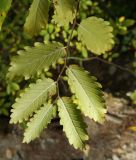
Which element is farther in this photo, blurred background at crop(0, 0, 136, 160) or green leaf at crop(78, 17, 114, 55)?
blurred background at crop(0, 0, 136, 160)

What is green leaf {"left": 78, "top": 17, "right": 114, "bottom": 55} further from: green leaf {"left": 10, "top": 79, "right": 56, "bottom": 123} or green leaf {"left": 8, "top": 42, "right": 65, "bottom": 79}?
green leaf {"left": 10, "top": 79, "right": 56, "bottom": 123}

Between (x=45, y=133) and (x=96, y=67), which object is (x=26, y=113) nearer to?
(x=45, y=133)

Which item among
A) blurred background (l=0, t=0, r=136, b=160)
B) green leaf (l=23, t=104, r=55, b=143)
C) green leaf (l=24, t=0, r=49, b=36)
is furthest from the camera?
blurred background (l=0, t=0, r=136, b=160)

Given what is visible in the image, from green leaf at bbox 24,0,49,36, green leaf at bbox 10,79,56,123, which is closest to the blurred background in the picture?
green leaf at bbox 10,79,56,123

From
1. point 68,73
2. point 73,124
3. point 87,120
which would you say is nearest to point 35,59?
point 68,73

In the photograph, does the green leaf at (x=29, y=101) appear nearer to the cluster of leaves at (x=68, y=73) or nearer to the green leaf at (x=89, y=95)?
the cluster of leaves at (x=68, y=73)

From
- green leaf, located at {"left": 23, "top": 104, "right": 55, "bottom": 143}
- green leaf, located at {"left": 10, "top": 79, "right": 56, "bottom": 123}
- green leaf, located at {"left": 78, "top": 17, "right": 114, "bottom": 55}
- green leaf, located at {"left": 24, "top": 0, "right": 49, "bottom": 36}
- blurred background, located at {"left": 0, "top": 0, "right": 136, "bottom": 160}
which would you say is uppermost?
green leaf, located at {"left": 24, "top": 0, "right": 49, "bottom": 36}
